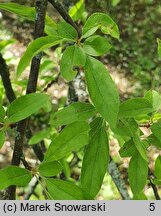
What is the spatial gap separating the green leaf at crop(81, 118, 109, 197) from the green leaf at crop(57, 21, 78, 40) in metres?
0.16

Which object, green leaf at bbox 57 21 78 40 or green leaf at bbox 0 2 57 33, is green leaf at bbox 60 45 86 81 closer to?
green leaf at bbox 57 21 78 40

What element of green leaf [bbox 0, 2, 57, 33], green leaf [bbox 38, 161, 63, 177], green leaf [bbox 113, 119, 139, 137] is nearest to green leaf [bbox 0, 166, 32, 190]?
green leaf [bbox 38, 161, 63, 177]

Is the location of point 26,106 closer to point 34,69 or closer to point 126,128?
point 34,69

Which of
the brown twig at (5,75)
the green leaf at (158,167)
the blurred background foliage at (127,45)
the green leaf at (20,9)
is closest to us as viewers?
the green leaf at (20,9)

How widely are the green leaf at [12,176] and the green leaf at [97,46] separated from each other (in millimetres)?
231

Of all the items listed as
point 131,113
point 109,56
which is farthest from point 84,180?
point 109,56

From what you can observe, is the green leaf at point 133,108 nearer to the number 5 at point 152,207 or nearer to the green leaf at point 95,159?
the green leaf at point 95,159

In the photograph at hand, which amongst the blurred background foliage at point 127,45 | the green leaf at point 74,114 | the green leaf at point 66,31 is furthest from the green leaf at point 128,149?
the blurred background foliage at point 127,45

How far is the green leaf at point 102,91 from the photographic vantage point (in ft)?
1.98

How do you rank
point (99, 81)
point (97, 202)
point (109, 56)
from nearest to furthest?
point (99, 81) → point (97, 202) → point (109, 56)

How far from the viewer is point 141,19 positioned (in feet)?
16.4

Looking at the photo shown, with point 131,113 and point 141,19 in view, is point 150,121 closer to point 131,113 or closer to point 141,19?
point 131,113

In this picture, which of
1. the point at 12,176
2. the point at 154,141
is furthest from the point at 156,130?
the point at 12,176

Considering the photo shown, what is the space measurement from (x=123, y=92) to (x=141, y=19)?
49.3 inches
